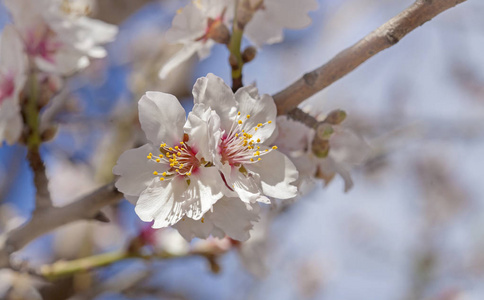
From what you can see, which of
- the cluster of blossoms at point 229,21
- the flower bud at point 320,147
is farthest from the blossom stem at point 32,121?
the flower bud at point 320,147

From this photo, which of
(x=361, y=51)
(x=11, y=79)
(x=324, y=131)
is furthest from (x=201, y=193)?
(x=11, y=79)

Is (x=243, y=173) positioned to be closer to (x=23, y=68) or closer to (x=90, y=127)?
(x=23, y=68)

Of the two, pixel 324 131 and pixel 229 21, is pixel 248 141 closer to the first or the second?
pixel 324 131

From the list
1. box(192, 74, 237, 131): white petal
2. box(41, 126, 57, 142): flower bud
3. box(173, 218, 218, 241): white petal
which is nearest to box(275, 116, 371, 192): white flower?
box(192, 74, 237, 131): white petal

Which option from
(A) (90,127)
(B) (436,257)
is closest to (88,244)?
(A) (90,127)


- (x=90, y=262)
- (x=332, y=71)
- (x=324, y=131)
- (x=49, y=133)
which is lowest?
(x=90, y=262)

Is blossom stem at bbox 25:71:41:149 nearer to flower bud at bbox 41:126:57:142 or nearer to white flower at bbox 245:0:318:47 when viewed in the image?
flower bud at bbox 41:126:57:142
